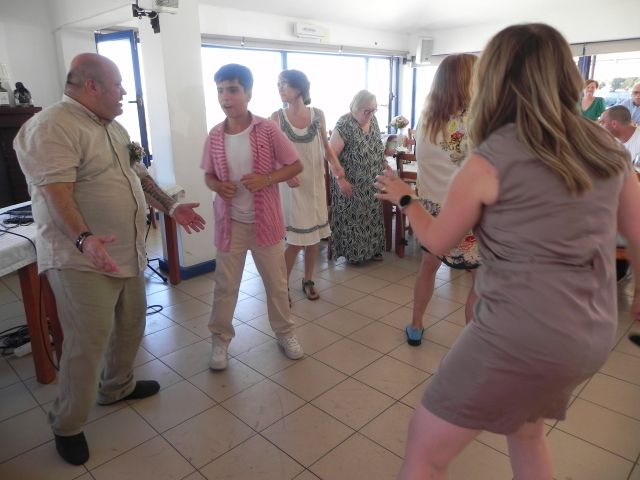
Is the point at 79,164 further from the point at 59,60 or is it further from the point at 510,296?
the point at 59,60

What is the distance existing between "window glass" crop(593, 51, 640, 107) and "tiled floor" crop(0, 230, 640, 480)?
14.2 ft

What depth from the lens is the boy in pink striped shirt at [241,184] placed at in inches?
82.0

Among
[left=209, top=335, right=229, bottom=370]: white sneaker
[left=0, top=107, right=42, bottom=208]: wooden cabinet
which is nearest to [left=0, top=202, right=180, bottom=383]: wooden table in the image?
[left=209, top=335, right=229, bottom=370]: white sneaker

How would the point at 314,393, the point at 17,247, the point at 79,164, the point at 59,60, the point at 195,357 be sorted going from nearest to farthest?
the point at 79,164, the point at 17,247, the point at 314,393, the point at 195,357, the point at 59,60

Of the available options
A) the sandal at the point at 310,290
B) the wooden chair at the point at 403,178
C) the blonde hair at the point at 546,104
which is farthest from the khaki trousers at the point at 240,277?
the wooden chair at the point at 403,178

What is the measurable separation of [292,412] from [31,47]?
420 centimetres

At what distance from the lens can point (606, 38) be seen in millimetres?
5793

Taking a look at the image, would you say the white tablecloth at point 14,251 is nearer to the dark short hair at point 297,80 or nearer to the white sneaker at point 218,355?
the white sneaker at point 218,355

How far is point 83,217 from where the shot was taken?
163cm

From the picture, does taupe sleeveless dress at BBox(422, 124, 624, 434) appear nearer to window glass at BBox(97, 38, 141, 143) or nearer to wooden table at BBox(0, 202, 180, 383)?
wooden table at BBox(0, 202, 180, 383)

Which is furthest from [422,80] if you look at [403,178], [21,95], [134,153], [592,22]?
[134,153]

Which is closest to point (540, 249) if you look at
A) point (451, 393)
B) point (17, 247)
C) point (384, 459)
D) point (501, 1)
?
point (451, 393)

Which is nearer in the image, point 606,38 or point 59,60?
point 59,60

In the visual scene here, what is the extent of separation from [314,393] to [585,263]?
1.45 meters
